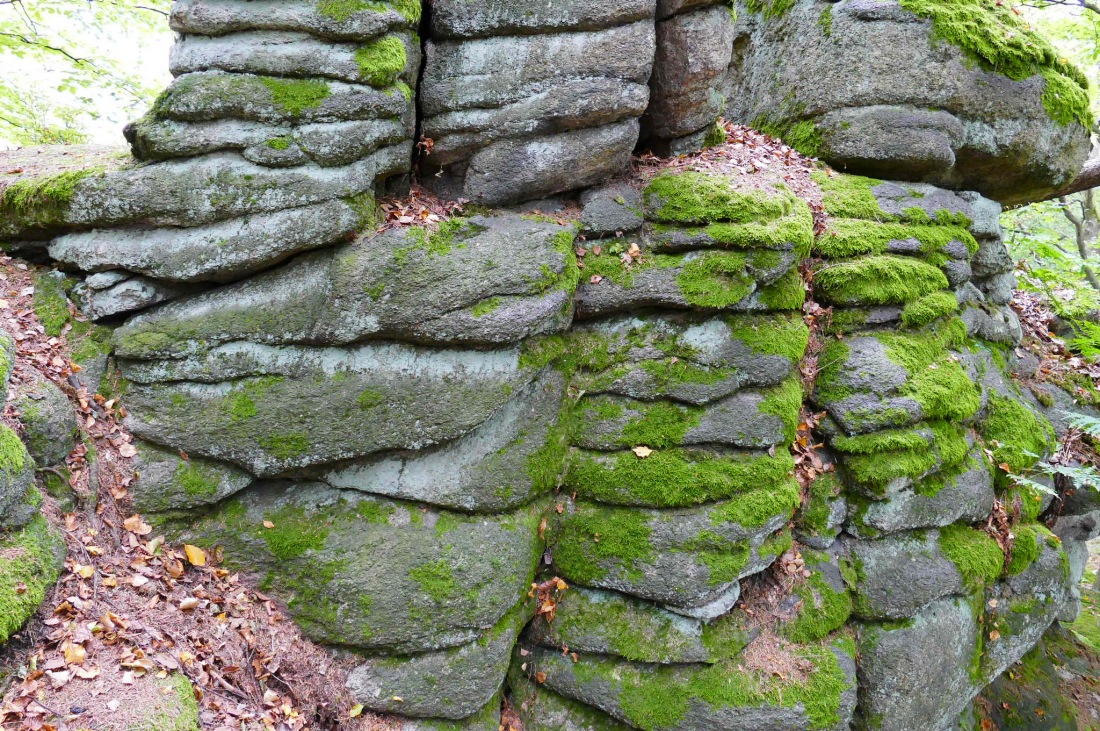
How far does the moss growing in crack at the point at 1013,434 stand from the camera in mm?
7184

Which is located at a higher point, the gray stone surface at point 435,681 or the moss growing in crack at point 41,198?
the moss growing in crack at point 41,198

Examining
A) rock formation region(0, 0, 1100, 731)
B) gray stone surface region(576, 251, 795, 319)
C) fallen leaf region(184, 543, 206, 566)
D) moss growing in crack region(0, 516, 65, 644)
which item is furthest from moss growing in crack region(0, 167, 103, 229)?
gray stone surface region(576, 251, 795, 319)

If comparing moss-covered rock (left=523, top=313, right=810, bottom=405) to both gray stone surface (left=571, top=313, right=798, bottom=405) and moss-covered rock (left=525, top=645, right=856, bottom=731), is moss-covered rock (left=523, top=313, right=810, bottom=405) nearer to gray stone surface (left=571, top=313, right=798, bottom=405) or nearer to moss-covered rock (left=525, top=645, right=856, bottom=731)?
gray stone surface (left=571, top=313, right=798, bottom=405)

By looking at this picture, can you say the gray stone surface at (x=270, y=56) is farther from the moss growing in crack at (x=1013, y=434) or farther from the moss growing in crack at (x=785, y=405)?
the moss growing in crack at (x=1013, y=434)

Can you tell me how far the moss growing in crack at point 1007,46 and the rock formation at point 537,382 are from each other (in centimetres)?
300

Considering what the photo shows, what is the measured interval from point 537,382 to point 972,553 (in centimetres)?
504

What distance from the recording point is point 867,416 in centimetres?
620

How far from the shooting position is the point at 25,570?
12.9ft

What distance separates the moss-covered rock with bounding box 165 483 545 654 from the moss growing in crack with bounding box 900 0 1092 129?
8675mm

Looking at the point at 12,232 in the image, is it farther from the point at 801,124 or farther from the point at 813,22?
the point at 813,22

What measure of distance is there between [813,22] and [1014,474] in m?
6.60

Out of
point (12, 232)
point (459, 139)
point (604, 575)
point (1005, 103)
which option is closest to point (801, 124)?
point (1005, 103)

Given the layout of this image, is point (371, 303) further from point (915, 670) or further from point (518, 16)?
point (915, 670)

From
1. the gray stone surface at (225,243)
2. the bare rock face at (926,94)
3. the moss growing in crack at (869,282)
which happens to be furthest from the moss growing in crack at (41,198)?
the bare rock face at (926,94)
